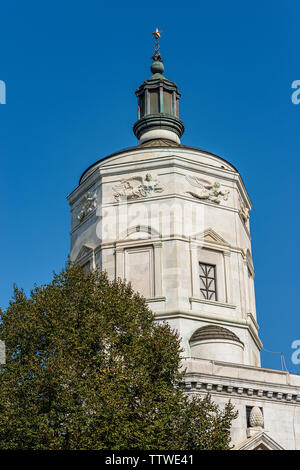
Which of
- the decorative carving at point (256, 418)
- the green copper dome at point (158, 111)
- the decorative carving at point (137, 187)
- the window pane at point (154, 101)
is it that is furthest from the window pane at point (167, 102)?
the decorative carving at point (256, 418)

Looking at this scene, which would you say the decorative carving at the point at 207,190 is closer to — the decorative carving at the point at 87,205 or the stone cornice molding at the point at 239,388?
the decorative carving at the point at 87,205

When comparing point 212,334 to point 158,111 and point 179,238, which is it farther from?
point 158,111

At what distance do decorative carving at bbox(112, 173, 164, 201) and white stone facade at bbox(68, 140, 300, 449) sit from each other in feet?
0.20

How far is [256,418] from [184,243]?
12024 millimetres

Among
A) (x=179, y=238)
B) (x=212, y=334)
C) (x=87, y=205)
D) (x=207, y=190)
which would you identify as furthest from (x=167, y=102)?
(x=212, y=334)

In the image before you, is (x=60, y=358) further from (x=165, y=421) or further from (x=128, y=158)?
(x=128, y=158)

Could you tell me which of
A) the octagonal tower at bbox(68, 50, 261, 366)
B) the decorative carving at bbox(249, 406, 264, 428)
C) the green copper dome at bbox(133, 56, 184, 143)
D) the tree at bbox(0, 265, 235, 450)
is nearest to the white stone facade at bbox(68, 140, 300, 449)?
the octagonal tower at bbox(68, 50, 261, 366)

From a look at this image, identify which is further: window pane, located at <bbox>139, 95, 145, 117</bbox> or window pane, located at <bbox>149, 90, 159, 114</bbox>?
window pane, located at <bbox>139, 95, 145, 117</bbox>

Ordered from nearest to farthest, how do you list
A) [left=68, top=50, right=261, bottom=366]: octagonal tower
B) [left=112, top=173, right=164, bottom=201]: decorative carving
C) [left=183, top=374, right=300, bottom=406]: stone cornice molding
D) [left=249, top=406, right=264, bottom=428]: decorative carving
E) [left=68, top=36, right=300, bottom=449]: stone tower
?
[left=183, top=374, right=300, bottom=406]: stone cornice molding, [left=249, top=406, right=264, bottom=428]: decorative carving, [left=68, top=36, right=300, bottom=449]: stone tower, [left=68, top=50, right=261, bottom=366]: octagonal tower, [left=112, top=173, right=164, bottom=201]: decorative carving

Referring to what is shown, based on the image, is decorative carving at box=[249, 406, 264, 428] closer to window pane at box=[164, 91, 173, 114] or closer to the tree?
the tree

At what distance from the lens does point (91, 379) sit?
35.0 metres

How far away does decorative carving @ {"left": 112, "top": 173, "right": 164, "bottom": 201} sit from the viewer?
169ft

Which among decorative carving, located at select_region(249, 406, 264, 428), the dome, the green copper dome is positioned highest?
the green copper dome
